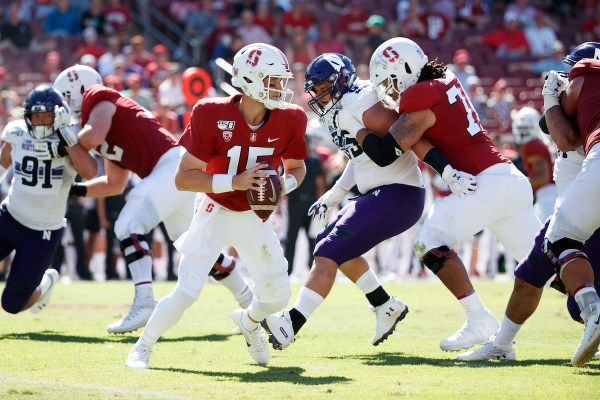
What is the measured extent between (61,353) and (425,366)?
2395 mm

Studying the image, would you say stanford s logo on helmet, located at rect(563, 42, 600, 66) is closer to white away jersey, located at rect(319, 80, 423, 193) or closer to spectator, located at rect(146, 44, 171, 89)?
white away jersey, located at rect(319, 80, 423, 193)

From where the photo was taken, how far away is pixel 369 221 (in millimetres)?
6645

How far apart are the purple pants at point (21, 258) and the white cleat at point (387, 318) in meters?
2.66

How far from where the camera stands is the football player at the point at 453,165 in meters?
6.50

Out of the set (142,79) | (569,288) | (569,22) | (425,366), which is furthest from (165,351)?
(569,22)

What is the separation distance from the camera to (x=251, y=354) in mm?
6379

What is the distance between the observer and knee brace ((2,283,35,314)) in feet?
25.9

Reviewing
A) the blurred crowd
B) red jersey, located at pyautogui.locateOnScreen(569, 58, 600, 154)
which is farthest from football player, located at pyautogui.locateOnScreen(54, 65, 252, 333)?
the blurred crowd

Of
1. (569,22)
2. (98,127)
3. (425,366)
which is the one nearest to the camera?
(425,366)

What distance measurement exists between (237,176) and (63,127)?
2407 mm

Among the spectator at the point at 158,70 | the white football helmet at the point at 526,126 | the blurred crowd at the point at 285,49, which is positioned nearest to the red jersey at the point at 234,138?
the white football helmet at the point at 526,126

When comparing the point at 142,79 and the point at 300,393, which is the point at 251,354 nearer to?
the point at 300,393

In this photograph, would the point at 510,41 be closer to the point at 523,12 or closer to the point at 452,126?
the point at 523,12

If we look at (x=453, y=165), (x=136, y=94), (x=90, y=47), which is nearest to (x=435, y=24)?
(x=90, y=47)
